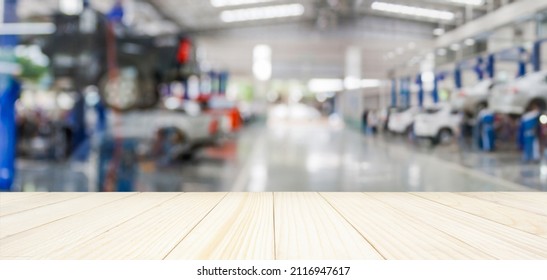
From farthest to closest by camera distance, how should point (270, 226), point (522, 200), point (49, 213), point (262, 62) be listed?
point (262, 62), point (522, 200), point (49, 213), point (270, 226)

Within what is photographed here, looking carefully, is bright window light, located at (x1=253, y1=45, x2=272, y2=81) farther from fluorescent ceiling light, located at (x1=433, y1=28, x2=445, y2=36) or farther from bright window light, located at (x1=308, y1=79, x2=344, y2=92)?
fluorescent ceiling light, located at (x1=433, y1=28, x2=445, y2=36)

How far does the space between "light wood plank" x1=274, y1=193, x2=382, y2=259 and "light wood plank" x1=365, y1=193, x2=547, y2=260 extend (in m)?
0.25

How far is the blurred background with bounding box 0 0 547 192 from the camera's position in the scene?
253 cm

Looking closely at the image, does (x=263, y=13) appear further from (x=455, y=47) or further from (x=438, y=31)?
(x=455, y=47)

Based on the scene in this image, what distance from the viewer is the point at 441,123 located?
266cm

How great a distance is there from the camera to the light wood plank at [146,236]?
3.04 feet

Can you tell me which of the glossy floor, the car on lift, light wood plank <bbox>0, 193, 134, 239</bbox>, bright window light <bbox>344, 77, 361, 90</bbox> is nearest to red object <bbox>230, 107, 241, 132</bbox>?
the glossy floor

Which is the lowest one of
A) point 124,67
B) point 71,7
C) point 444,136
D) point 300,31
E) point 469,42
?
point 444,136

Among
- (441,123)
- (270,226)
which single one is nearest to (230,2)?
(441,123)

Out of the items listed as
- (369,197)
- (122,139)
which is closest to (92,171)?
(122,139)

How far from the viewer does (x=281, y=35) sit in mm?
2809

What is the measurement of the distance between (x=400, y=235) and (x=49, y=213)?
1.05 meters

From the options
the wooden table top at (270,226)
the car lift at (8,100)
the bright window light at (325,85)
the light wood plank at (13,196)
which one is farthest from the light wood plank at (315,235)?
the car lift at (8,100)

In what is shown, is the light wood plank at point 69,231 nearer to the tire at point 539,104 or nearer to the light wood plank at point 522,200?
the light wood plank at point 522,200
